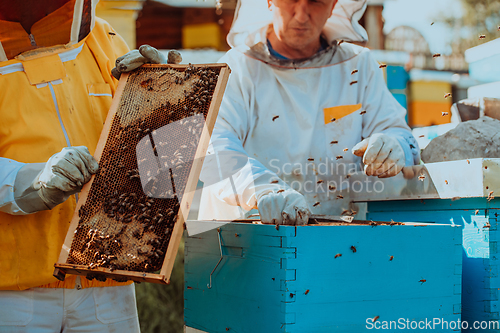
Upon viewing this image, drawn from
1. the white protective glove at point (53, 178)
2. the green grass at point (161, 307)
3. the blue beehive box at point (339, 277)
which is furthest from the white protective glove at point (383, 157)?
the green grass at point (161, 307)

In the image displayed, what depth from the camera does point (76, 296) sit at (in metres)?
1.88

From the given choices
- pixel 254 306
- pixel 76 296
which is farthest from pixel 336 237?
pixel 76 296

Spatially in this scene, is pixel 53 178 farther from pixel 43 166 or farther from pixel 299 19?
pixel 299 19

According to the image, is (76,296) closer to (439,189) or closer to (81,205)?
(81,205)

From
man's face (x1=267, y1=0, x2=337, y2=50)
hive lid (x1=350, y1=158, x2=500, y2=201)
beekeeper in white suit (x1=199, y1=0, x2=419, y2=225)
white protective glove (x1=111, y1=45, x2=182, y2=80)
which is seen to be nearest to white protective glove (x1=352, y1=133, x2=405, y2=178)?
hive lid (x1=350, y1=158, x2=500, y2=201)

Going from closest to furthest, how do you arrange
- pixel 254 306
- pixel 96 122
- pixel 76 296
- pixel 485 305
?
1. pixel 254 306
2. pixel 485 305
3. pixel 76 296
4. pixel 96 122

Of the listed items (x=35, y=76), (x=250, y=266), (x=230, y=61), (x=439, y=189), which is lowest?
(x=250, y=266)

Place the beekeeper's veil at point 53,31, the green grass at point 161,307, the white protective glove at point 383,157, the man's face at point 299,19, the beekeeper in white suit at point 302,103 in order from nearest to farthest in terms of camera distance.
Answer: the beekeeper's veil at point 53,31 < the white protective glove at point 383,157 < the man's face at point 299,19 < the beekeeper in white suit at point 302,103 < the green grass at point 161,307

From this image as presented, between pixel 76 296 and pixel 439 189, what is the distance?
166 centimetres

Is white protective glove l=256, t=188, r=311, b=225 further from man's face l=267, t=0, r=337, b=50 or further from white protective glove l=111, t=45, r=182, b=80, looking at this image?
man's face l=267, t=0, r=337, b=50

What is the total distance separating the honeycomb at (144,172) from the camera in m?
1.55

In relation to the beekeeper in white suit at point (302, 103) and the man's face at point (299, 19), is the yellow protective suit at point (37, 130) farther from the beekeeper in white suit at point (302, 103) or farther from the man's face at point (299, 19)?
the man's face at point (299, 19)

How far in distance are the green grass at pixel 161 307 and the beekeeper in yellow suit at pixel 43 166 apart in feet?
11.2

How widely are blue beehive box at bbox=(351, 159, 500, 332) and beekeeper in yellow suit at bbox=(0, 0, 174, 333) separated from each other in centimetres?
141
